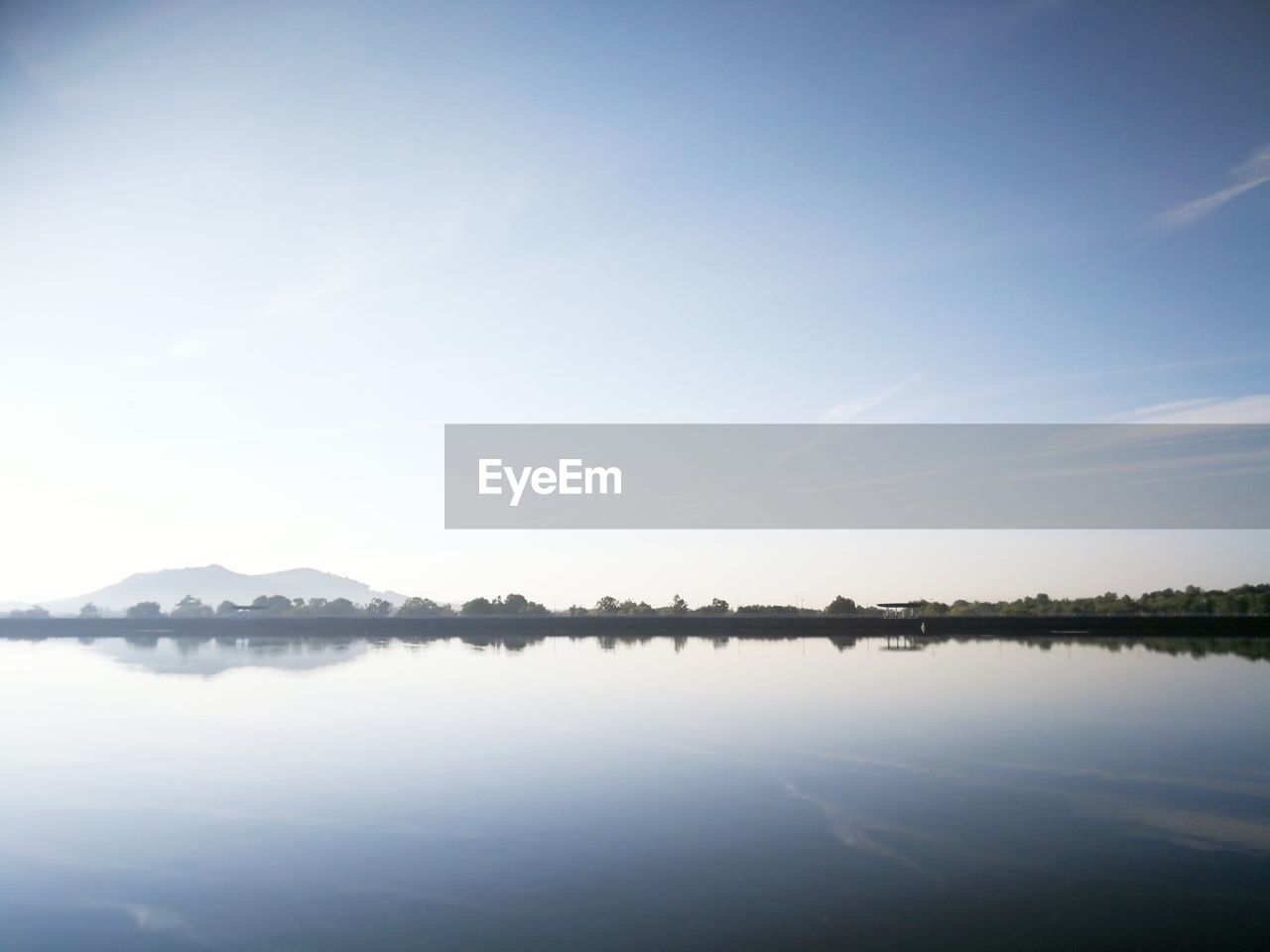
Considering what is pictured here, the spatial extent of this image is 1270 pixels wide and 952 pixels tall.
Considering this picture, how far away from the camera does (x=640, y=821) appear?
19047 mm

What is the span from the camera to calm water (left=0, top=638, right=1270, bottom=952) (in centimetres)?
1323

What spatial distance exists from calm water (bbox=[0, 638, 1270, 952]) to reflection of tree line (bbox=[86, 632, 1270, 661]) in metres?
39.2

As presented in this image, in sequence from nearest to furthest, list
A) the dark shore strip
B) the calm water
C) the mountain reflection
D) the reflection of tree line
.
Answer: the calm water, the mountain reflection, the reflection of tree line, the dark shore strip

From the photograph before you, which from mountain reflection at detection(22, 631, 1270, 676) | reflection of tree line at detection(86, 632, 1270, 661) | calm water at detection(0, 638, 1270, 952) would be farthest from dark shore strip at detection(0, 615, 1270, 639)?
calm water at detection(0, 638, 1270, 952)

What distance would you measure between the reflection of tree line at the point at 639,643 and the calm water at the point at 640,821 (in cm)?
3923

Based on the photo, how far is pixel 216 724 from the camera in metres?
34.7

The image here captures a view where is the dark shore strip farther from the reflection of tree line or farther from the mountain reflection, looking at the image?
the mountain reflection

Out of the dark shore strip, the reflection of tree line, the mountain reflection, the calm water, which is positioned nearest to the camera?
the calm water

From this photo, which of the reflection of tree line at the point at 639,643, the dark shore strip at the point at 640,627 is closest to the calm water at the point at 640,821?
the reflection of tree line at the point at 639,643

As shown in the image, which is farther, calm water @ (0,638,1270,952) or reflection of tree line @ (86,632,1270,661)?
reflection of tree line @ (86,632,1270,661)

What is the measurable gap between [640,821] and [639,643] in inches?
3154

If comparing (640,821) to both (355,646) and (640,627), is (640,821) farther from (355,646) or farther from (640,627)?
(640,627)

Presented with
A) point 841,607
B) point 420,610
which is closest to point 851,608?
point 841,607

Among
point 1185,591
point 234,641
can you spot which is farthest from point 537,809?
point 1185,591
